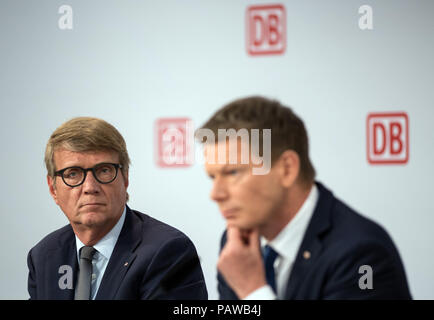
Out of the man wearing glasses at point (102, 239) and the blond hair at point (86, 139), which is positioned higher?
the blond hair at point (86, 139)

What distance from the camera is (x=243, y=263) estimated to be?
1.39 m

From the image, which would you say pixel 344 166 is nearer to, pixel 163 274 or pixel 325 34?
pixel 325 34

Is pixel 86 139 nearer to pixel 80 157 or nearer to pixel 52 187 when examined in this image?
pixel 80 157

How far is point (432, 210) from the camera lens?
1761 mm

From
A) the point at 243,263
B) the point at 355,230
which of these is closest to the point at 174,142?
the point at 243,263

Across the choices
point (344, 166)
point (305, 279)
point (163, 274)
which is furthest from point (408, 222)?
point (163, 274)

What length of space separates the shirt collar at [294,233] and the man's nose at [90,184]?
0.61 metres

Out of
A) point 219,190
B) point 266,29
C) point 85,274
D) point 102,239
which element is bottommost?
point 85,274

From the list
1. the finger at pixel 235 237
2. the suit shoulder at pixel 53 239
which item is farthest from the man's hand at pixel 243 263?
the suit shoulder at pixel 53 239

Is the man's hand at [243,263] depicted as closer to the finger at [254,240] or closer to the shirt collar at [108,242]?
the finger at [254,240]

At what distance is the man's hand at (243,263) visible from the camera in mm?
1383

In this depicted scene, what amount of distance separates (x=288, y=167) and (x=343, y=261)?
0.29 meters

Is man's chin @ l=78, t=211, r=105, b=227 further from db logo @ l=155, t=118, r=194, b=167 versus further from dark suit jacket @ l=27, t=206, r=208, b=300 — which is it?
db logo @ l=155, t=118, r=194, b=167

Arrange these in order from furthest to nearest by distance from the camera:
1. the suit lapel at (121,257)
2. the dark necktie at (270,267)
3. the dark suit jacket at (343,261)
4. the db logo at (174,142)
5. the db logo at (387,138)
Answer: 1. the db logo at (174,142)
2. the db logo at (387,138)
3. the suit lapel at (121,257)
4. the dark necktie at (270,267)
5. the dark suit jacket at (343,261)
